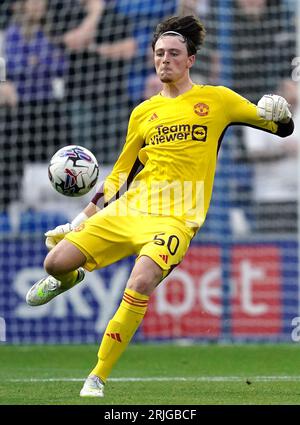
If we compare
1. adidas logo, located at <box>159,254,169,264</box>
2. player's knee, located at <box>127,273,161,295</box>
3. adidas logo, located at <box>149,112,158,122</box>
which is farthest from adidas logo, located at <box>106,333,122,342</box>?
adidas logo, located at <box>149,112,158,122</box>

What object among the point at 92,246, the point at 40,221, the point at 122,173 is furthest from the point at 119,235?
the point at 40,221

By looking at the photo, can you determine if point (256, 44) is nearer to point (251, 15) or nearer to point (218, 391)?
point (251, 15)

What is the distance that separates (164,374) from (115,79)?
5.60 m

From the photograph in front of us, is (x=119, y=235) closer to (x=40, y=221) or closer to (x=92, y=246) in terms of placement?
Result: (x=92, y=246)

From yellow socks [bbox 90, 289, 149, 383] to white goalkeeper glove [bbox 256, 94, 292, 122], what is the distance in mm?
1444

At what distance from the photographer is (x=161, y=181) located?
24.0 ft

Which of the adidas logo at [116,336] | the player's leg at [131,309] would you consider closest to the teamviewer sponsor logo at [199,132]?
the player's leg at [131,309]

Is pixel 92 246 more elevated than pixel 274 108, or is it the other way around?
pixel 274 108

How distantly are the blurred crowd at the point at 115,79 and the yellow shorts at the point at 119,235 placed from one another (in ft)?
19.6

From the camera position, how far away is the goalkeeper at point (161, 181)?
705 cm

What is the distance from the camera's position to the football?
755 centimetres

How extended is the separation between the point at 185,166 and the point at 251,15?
6.64 m

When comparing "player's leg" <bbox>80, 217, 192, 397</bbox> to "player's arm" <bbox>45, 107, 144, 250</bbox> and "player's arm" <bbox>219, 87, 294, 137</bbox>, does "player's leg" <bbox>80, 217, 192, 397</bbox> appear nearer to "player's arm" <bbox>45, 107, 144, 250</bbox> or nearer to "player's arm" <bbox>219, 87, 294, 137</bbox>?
"player's arm" <bbox>45, 107, 144, 250</bbox>

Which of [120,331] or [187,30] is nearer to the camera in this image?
[120,331]
